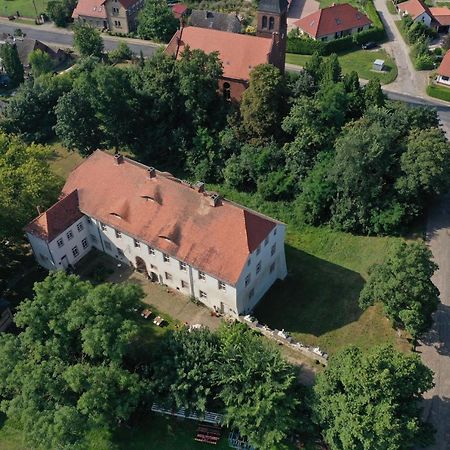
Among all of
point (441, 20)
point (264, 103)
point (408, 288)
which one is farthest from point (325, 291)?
point (441, 20)

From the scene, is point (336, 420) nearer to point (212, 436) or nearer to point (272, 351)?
point (272, 351)

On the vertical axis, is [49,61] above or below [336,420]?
above

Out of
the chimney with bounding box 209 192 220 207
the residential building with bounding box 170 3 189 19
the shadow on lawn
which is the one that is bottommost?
the shadow on lawn

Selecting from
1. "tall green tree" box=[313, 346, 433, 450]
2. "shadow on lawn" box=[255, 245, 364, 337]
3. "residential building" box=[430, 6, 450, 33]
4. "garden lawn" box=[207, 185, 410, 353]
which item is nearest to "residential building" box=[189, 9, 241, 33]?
"residential building" box=[430, 6, 450, 33]

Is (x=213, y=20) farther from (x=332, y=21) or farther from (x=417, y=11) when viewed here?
(x=417, y=11)

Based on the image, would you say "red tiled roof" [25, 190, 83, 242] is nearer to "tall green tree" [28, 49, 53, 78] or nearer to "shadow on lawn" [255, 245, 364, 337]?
"shadow on lawn" [255, 245, 364, 337]

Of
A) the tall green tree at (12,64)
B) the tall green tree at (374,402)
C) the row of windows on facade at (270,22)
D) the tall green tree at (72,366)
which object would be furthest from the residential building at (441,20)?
Result: the tall green tree at (72,366)

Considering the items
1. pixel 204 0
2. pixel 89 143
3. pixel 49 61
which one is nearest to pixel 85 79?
pixel 89 143
